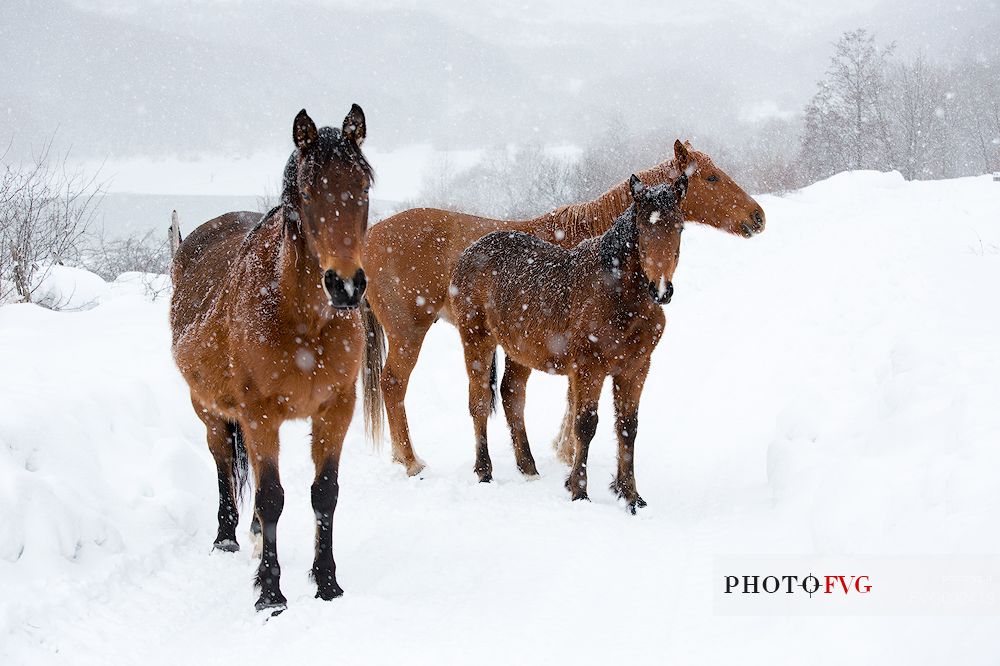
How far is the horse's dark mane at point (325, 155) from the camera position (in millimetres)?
2908

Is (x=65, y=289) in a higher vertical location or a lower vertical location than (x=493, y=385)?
higher

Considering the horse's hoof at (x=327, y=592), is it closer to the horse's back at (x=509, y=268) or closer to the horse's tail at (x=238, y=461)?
the horse's tail at (x=238, y=461)

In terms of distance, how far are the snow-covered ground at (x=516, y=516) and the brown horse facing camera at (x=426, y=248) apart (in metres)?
0.81

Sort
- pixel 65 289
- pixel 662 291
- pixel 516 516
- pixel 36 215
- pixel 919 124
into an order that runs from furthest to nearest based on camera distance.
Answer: pixel 919 124
pixel 65 289
pixel 36 215
pixel 516 516
pixel 662 291

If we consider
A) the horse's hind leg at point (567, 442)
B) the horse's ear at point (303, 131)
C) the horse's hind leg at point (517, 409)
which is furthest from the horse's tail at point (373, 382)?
the horse's ear at point (303, 131)

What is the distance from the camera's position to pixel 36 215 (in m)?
9.08

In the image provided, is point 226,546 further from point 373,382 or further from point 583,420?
point 583,420

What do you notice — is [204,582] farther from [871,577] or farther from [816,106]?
[816,106]

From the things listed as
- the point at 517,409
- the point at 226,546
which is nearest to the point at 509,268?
the point at 517,409

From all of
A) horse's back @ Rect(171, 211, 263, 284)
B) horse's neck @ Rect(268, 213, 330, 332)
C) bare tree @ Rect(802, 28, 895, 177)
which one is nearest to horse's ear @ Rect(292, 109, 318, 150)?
horse's neck @ Rect(268, 213, 330, 332)

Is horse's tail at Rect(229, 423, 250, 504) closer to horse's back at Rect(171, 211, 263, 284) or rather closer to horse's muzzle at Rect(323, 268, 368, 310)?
horse's back at Rect(171, 211, 263, 284)

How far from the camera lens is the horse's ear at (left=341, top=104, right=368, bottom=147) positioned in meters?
3.05

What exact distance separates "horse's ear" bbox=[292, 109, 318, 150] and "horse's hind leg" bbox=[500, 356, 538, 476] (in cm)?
325

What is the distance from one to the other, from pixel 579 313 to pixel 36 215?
818 centimetres
